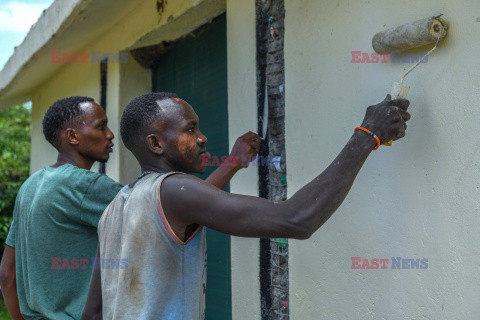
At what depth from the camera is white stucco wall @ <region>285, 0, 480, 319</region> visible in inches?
78.7

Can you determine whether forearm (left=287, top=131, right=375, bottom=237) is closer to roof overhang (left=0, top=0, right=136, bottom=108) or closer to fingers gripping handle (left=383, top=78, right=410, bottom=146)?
fingers gripping handle (left=383, top=78, right=410, bottom=146)

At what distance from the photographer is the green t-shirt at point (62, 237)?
2432 mm

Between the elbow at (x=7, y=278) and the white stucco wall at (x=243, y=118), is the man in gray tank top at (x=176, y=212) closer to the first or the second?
the elbow at (x=7, y=278)

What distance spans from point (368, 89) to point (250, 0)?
1.16 meters

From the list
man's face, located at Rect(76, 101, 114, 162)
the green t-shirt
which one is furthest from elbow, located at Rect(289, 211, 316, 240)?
man's face, located at Rect(76, 101, 114, 162)

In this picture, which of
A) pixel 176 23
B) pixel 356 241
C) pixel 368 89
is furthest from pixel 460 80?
pixel 176 23

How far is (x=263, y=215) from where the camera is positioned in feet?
5.52

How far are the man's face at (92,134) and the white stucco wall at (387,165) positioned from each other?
0.96 metres

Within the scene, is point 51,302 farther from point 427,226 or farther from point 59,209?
point 427,226

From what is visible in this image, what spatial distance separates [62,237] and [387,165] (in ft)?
4.87

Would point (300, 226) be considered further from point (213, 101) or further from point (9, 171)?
point (9, 171)

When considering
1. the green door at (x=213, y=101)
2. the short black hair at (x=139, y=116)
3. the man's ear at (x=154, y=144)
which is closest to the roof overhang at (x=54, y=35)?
the green door at (x=213, y=101)

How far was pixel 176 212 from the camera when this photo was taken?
1.76m

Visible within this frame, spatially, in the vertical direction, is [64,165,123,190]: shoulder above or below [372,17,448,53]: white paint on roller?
below
